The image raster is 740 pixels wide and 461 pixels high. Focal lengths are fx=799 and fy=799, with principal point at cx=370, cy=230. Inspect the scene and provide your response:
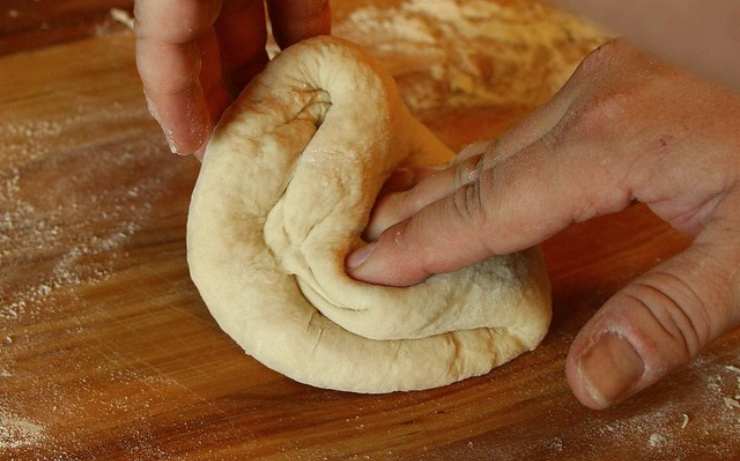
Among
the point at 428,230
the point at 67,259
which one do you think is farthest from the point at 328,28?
the point at 67,259

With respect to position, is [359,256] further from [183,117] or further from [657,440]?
[657,440]

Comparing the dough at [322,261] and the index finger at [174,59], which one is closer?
the index finger at [174,59]

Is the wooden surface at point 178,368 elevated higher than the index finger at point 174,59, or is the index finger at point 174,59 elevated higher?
the index finger at point 174,59

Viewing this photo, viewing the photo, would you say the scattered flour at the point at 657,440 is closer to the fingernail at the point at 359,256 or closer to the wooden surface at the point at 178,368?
the wooden surface at the point at 178,368

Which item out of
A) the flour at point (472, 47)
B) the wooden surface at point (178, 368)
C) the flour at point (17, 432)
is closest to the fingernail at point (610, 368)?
the wooden surface at point (178, 368)

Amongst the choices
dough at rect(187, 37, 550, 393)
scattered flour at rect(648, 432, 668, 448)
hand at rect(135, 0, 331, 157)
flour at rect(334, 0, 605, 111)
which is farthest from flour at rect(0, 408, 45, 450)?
flour at rect(334, 0, 605, 111)

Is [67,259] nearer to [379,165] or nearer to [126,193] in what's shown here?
[126,193]

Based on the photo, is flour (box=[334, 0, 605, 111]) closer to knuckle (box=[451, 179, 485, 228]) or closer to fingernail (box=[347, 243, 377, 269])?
fingernail (box=[347, 243, 377, 269])

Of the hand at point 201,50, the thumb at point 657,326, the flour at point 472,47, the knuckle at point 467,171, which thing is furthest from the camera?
the flour at point 472,47
